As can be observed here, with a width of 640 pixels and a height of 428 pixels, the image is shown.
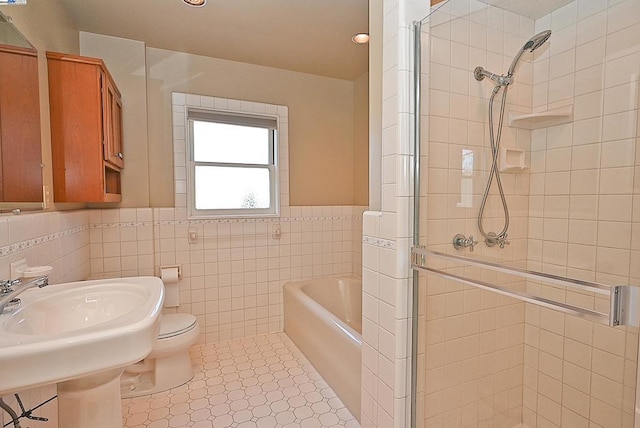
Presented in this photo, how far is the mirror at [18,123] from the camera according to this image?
4.25ft

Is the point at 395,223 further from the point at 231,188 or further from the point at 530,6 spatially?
the point at 231,188

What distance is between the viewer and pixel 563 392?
A: 1524 mm

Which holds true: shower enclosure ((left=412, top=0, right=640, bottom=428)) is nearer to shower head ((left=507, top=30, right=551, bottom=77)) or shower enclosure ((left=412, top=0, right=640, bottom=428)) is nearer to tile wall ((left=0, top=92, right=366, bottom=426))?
shower head ((left=507, top=30, right=551, bottom=77))

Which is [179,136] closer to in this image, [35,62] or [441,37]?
[35,62]

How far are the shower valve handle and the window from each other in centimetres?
183

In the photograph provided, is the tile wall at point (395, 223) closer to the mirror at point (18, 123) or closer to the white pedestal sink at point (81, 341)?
the white pedestal sink at point (81, 341)

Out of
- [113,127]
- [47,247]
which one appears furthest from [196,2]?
[47,247]

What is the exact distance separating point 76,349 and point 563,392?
6.43 feet

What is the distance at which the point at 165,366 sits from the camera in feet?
7.02

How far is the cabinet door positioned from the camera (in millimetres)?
1986

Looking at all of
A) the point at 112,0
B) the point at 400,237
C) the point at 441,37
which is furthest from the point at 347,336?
the point at 112,0

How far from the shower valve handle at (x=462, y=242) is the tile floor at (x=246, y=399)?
3.77ft

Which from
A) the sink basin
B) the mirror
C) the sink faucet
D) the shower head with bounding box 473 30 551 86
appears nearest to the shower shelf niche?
the shower head with bounding box 473 30 551 86

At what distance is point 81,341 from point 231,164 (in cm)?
220
